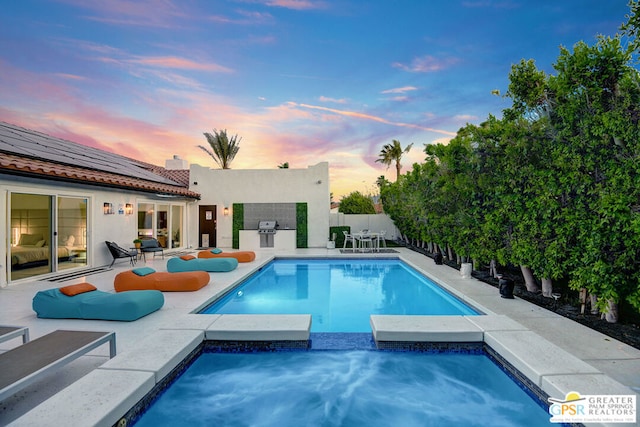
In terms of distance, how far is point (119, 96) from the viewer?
43.5 feet

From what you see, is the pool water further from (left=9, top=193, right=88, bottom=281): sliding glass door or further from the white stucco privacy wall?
the white stucco privacy wall

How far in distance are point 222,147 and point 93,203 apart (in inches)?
744

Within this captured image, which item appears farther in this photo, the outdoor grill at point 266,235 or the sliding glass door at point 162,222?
the outdoor grill at point 266,235

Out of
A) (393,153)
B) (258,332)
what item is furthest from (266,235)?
(393,153)

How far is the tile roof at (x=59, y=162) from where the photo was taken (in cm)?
816

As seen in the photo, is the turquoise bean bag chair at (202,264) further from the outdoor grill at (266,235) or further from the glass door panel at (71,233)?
the outdoor grill at (266,235)

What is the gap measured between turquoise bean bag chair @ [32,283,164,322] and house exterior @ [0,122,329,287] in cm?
362

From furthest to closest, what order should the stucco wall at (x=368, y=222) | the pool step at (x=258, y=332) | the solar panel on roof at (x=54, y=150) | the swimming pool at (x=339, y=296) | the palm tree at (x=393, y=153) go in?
the palm tree at (x=393, y=153) < the stucco wall at (x=368, y=222) < the solar panel on roof at (x=54, y=150) < the swimming pool at (x=339, y=296) < the pool step at (x=258, y=332)

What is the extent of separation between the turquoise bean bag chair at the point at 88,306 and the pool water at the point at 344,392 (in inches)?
68.6

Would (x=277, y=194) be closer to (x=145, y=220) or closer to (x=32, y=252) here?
(x=145, y=220)

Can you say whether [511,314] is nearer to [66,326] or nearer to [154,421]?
[154,421]

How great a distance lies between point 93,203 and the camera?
414 inches

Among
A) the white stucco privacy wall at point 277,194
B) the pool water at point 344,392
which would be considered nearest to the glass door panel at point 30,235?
the pool water at point 344,392

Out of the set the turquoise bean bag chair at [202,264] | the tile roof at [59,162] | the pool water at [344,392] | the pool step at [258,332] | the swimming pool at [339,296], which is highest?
the tile roof at [59,162]
